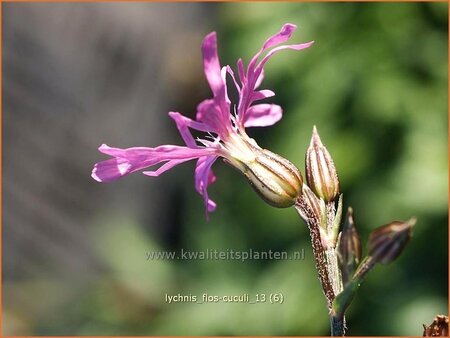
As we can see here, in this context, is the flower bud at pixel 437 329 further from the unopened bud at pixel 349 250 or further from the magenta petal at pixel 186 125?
the magenta petal at pixel 186 125

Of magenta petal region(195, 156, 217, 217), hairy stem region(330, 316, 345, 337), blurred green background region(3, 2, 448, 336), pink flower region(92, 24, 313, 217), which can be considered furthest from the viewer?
blurred green background region(3, 2, 448, 336)

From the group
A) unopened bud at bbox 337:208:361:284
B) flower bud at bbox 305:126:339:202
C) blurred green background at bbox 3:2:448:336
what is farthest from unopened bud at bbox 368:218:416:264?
blurred green background at bbox 3:2:448:336

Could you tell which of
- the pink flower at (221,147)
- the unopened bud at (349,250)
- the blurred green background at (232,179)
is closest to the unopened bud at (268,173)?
the pink flower at (221,147)

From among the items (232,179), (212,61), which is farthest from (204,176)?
(232,179)

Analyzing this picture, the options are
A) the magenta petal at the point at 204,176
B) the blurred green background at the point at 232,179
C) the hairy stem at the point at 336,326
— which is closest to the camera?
the hairy stem at the point at 336,326

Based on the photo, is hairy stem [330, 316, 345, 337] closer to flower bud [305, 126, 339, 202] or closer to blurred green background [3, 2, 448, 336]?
flower bud [305, 126, 339, 202]

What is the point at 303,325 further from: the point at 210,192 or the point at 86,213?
the point at 86,213
